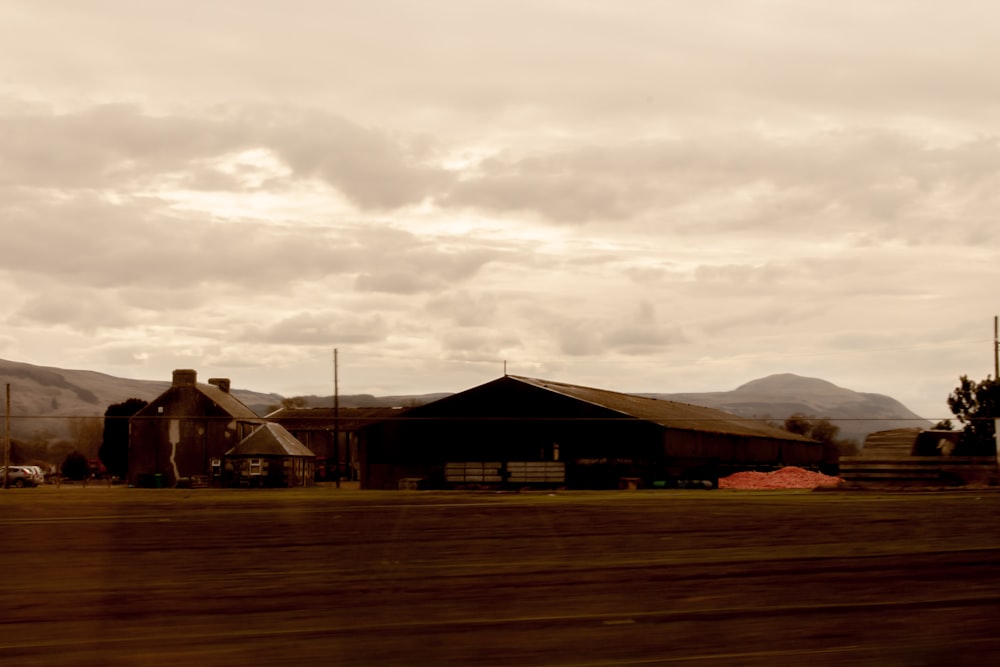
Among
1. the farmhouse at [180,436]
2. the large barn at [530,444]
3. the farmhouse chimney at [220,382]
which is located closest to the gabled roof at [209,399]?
the farmhouse at [180,436]

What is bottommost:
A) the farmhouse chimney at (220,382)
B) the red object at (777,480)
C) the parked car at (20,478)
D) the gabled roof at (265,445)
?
the red object at (777,480)

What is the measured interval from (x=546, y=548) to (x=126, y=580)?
3533 mm

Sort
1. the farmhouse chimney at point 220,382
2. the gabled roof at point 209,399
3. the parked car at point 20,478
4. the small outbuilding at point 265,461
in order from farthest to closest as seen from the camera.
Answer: the farmhouse chimney at point 220,382 → the gabled roof at point 209,399 → the small outbuilding at point 265,461 → the parked car at point 20,478

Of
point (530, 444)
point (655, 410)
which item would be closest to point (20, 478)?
point (530, 444)

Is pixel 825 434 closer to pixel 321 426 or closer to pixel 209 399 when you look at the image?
pixel 321 426

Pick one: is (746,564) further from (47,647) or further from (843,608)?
(47,647)

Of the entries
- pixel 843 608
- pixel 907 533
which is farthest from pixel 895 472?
pixel 843 608

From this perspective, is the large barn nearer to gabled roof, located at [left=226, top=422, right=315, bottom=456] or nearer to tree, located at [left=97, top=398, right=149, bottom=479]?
gabled roof, located at [left=226, top=422, right=315, bottom=456]

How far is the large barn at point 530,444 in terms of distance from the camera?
153ft

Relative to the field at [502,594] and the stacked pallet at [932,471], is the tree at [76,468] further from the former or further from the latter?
the field at [502,594]

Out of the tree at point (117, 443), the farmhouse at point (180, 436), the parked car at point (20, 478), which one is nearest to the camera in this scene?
the parked car at point (20, 478)

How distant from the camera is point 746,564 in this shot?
796cm

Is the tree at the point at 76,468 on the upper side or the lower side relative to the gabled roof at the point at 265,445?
lower

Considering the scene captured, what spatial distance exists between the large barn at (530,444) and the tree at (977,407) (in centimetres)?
1054
